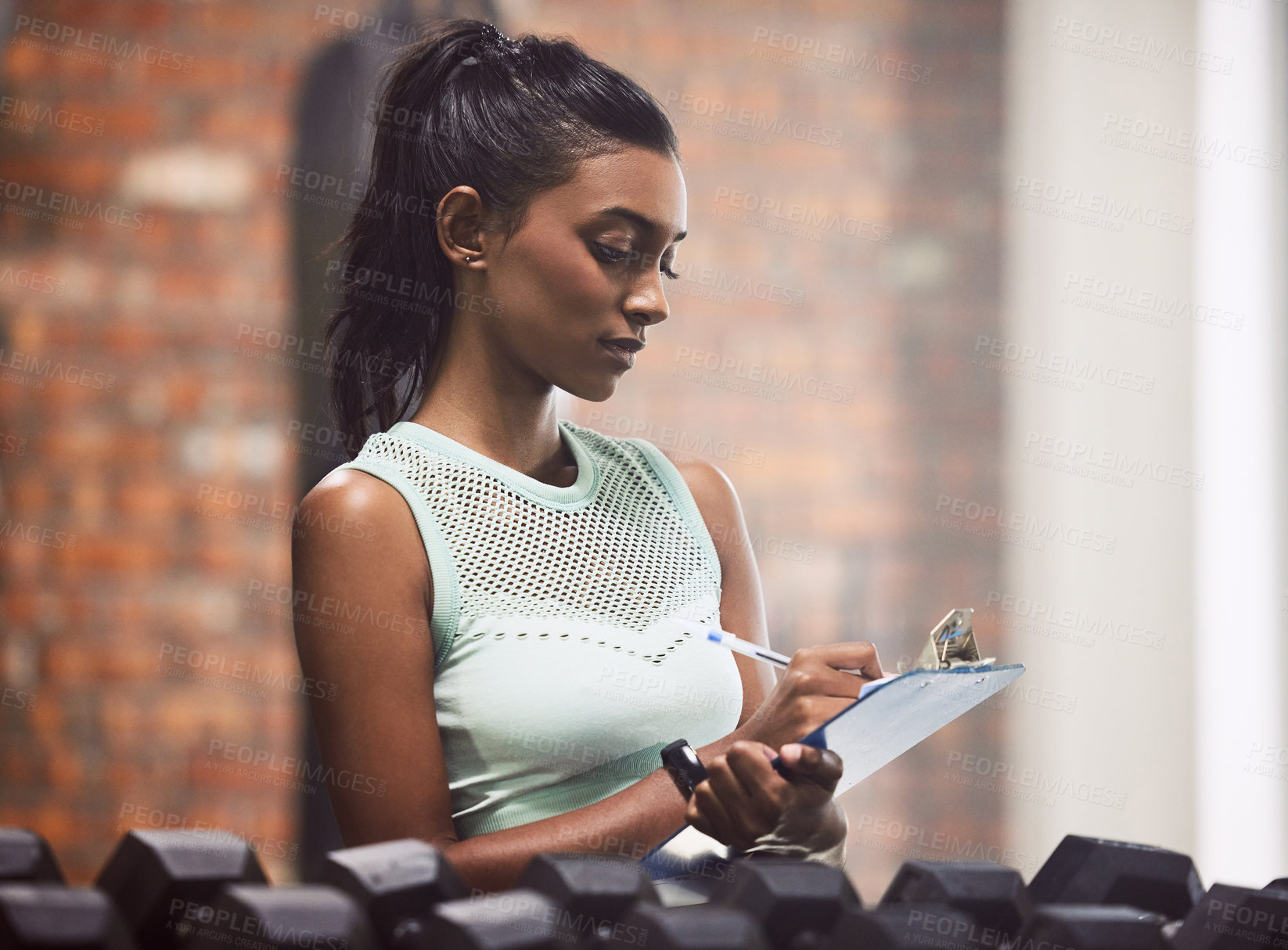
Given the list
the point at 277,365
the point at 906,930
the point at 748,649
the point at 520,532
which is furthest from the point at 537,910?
the point at 277,365

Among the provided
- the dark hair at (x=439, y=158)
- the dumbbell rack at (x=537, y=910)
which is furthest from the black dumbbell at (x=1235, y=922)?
the dark hair at (x=439, y=158)

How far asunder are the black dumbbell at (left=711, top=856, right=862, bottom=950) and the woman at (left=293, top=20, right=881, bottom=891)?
0.24 meters

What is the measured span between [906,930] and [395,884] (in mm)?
178

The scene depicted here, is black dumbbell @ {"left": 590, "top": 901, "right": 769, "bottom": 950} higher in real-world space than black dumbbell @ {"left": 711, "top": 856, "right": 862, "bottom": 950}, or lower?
higher

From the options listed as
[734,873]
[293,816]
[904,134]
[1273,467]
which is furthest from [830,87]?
[734,873]

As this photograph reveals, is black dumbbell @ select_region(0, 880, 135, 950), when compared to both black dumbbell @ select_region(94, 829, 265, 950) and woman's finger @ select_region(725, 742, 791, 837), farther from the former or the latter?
woman's finger @ select_region(725, 742, 791, 837)

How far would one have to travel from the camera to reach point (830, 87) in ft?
7.64

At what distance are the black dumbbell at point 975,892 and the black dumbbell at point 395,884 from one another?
0.17m

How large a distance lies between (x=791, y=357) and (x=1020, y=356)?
0.44m

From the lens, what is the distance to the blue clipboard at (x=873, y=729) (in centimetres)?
61

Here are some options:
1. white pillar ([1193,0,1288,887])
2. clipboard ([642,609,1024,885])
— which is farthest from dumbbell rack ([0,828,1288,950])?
white pillar ([1193,0,1288,887])

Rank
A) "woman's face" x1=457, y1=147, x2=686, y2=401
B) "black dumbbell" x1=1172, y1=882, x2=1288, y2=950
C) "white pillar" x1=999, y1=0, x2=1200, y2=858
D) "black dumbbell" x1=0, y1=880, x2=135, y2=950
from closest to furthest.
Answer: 1. "black dumbbell" x1=0, y1=880, x2=135, y2=950
2. "black dumbbell" x1=1172, y1=882, x2=1288, y2=950
3. "woman's face" x1=457, y1=147, x2=686, y2=401
4. "white pillar" x1=999, y1=0, x2=1200, y2=858

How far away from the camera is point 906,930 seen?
39cm

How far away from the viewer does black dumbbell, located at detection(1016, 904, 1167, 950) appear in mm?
402
